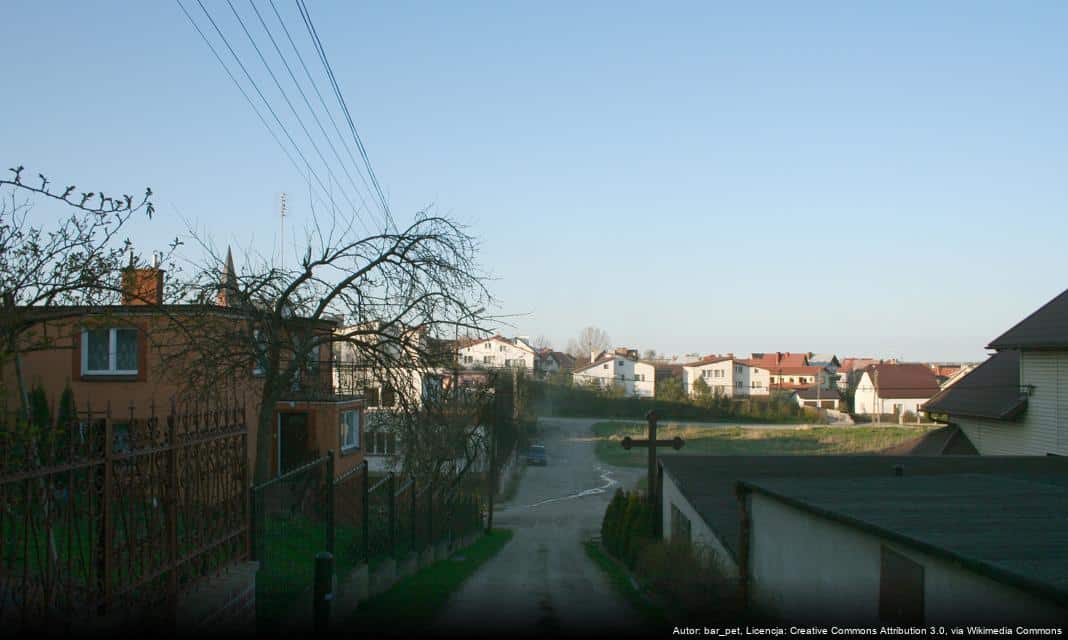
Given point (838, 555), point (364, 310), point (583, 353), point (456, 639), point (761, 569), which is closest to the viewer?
point (838, 555)

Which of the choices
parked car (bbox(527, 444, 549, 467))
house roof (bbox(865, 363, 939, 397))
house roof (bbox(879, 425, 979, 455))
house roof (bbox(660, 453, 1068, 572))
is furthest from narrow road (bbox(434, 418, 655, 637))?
house roof (bbox(865, 363, 939, 397))

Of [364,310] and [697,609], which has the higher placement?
[364,310]

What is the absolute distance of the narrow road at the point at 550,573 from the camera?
9617 millimetres

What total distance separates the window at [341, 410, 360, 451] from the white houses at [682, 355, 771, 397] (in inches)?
2612

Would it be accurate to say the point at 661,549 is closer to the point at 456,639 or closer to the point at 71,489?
the point at 456,639

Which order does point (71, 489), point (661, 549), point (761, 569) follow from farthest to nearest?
1. point (661, 549)
2. point (761, 569)
3. point (71, 489)

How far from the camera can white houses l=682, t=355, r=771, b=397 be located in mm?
Result: 96688

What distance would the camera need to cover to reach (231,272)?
17.3 meters

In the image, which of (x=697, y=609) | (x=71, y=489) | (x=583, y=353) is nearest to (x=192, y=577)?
(x=71, y=489)

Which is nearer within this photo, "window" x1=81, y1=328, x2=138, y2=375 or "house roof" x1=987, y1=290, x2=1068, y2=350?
"house roof" x1=987, y1=290, x2=1068, y2=350

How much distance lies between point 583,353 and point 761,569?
102701 mm

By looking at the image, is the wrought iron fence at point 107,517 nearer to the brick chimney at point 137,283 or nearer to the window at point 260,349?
the brick chimney at point 137,283

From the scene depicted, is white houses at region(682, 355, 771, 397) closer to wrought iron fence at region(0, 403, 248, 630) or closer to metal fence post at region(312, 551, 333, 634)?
metal fence post at region(312, 551, 333, 634)

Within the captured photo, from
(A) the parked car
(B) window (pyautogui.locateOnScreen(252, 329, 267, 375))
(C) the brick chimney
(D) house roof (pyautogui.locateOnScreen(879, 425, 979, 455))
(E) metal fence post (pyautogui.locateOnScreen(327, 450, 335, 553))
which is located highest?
(C) the brick chimney
